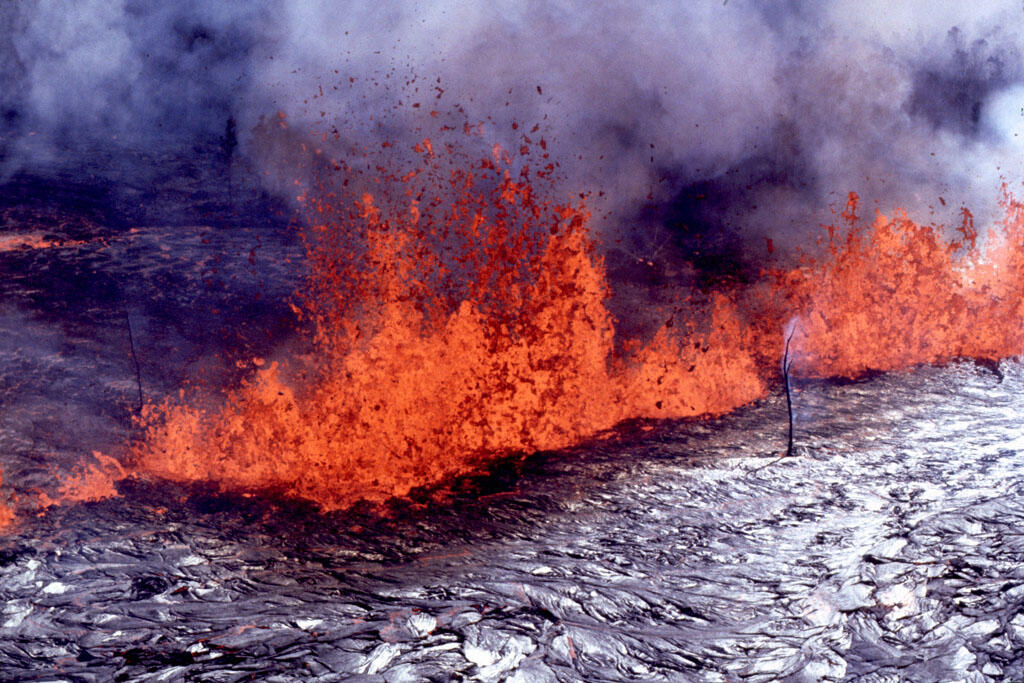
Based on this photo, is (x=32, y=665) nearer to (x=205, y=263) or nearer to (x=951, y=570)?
(x=205, y=263)

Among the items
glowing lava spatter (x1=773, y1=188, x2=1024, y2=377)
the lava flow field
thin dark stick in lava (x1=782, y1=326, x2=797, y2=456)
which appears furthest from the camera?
glowing lava spatter (x1=773, y1=188, x2=1024, y2=377)

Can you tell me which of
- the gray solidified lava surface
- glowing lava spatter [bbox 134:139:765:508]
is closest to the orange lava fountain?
glowing lava spatter [bbox 134:139:765:508]

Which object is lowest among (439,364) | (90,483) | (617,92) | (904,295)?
(90,483)

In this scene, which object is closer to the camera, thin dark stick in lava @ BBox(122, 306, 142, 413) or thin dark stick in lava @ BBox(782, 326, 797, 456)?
thin dark stick in lava @ BBox(122, 306, 142, 413)

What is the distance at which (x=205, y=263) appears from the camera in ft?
12.5

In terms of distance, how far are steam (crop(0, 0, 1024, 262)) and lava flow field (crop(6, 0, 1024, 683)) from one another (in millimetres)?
20

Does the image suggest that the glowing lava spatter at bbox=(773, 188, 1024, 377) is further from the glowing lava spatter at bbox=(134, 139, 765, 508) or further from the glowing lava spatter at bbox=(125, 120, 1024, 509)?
the glowing lava spatter at bbox=(134, 139, 765, 508)

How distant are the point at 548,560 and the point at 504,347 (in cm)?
134

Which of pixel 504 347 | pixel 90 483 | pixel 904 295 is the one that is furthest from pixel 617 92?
pixel 90 483

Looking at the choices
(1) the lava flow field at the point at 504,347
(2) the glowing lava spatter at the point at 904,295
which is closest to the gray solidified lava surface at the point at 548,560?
(1) the lava flow field at the point at 504,347

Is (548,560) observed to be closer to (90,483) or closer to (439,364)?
(439,364)

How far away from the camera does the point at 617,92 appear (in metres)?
4.23

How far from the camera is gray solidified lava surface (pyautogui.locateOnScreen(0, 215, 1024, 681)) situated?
2607 millimetres

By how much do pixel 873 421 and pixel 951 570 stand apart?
140 centimetres
